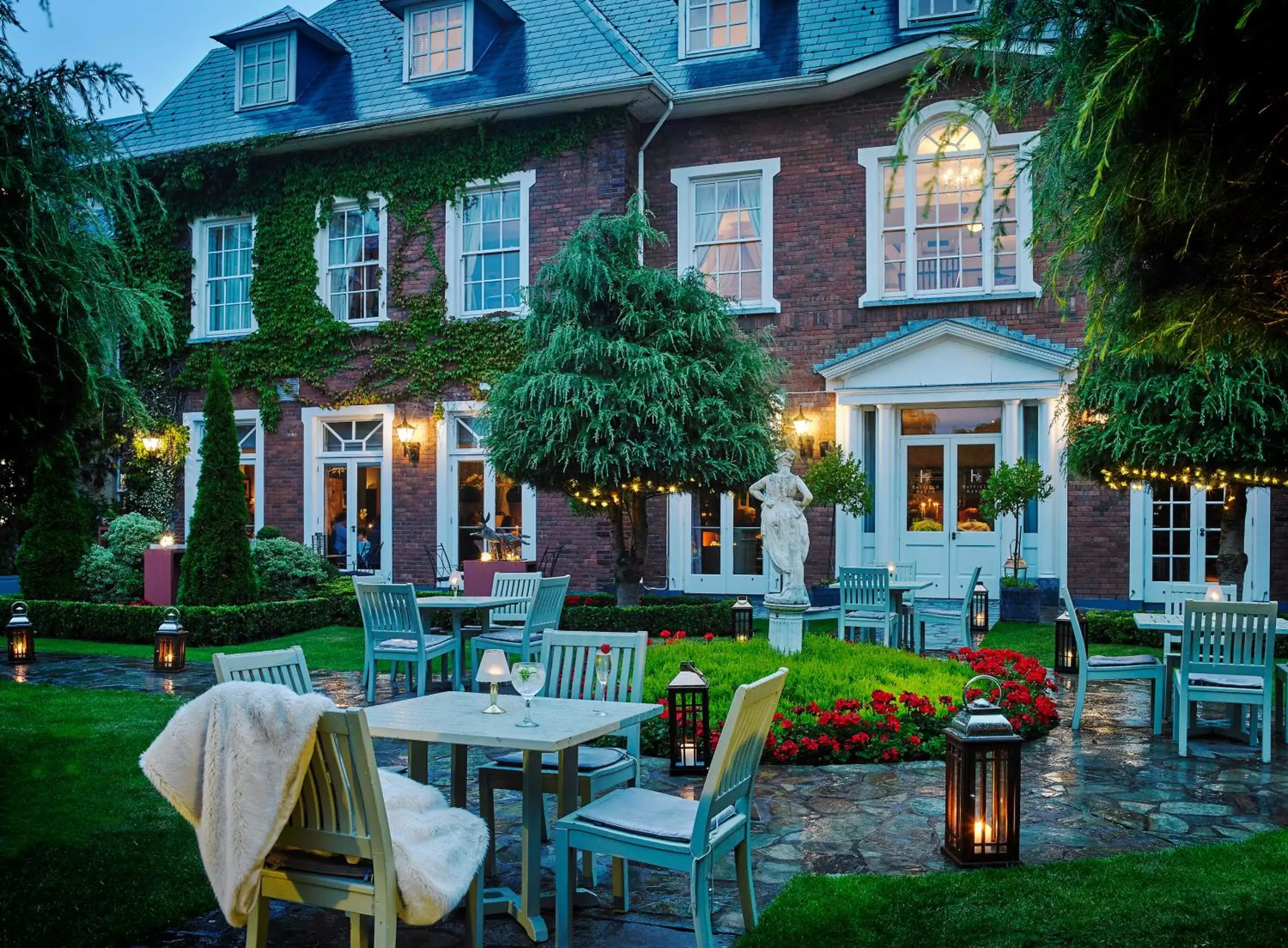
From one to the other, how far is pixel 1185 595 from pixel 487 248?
10.9 meters

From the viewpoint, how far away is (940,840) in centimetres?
515

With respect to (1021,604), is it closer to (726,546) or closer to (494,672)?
(726,546)

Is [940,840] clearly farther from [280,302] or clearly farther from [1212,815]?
[280,302]

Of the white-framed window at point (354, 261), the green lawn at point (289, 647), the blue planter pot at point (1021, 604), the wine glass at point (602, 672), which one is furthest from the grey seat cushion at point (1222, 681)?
the white-framed window at point (354, 261)

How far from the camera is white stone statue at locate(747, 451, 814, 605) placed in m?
9.89

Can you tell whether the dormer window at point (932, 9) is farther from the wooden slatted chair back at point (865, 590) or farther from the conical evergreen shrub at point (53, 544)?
the conical evergreen shrub at point (53, 544)

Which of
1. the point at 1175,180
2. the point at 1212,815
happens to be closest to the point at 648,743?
the point at 1212,815

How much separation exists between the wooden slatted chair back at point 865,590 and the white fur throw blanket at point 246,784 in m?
7.94

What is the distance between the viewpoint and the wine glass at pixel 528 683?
13.7 feet

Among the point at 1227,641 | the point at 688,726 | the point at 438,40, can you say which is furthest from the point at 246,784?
the point at 438,40

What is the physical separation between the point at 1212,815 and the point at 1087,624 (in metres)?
6.74

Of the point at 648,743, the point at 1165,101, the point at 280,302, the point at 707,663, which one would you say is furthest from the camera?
the point at 280,302

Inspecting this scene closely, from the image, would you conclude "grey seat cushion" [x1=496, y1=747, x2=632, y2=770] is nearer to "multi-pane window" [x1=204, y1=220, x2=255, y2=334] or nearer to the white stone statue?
the white stone statue

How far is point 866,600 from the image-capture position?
1098 cm
